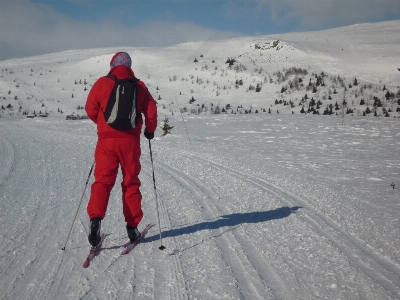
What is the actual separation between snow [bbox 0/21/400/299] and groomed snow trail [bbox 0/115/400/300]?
2 cm

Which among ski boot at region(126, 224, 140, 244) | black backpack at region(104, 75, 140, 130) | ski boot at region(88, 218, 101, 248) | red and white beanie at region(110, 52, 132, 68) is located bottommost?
ski boot at region(126, 224, 140, 244)

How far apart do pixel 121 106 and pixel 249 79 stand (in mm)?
24424

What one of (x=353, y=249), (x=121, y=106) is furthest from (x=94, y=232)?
(x=353, y=249)

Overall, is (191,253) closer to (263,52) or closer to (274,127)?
(274,127)

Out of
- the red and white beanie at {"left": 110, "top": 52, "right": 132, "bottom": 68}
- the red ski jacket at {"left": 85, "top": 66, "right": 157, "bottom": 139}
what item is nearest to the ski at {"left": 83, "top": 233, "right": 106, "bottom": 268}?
the red ski jacket at {"left": 85, "top": 66, "right": 157, "bottom": 139}

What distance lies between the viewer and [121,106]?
3.28 meters

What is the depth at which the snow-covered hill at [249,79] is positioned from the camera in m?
20.8

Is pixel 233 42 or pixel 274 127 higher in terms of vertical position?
pixel 233 42

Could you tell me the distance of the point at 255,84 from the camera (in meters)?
25.5

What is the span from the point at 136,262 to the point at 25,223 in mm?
1843

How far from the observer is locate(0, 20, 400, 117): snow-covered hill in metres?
20.8

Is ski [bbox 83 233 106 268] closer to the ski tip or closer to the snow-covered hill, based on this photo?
the ski tip

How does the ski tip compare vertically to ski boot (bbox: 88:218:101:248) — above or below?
below

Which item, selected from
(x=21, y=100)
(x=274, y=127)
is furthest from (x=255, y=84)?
(x=21, y=100)
